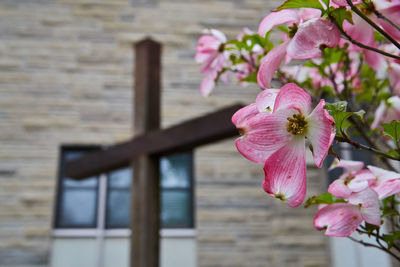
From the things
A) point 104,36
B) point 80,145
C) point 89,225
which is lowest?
point 89,225

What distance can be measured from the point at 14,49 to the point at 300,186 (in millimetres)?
3355

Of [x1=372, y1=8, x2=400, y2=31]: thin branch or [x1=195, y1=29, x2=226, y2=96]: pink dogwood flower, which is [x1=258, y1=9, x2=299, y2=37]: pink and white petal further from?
[x1=195, y1=29, x2=226, y2=96]: pink dogwood flower

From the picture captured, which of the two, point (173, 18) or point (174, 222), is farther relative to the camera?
point (173, 18)

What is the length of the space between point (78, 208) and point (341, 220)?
2993mm

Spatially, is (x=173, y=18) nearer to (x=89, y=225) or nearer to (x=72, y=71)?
(x=72, y=71)

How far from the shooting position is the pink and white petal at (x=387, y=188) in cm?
42

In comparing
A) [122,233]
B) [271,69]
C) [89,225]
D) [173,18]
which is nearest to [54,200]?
[89,225]

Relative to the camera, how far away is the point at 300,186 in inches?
14.1

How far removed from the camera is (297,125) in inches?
14.1

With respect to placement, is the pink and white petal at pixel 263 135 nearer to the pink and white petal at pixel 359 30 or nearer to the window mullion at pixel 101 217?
the pink and white petal at pixel 359 30

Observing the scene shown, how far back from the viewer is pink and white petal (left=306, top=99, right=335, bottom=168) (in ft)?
1.10

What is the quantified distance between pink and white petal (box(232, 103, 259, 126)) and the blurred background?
9.02ft

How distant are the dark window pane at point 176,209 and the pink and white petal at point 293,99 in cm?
292

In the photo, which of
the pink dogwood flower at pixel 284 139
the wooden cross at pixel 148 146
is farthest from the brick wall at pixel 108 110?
the pink dogwood flower at pixel 284 139
